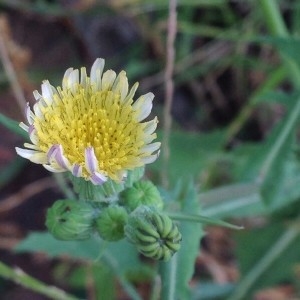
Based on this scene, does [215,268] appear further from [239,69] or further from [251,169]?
[239,69]

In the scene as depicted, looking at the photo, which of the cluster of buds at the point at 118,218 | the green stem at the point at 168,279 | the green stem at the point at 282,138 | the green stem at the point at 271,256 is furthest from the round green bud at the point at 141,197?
the green stem at the point at 271,256

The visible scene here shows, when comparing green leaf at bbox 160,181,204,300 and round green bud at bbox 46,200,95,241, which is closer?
round green bud at bbox 46,200,95,241

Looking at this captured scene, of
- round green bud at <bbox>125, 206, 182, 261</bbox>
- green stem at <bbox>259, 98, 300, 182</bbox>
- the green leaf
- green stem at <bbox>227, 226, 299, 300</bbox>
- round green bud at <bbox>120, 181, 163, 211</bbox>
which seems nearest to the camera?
round green bud at <bbox>125, 206, 182, 261</bbox>

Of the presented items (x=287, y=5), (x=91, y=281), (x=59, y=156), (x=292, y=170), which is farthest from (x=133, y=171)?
(x=287, y=5)

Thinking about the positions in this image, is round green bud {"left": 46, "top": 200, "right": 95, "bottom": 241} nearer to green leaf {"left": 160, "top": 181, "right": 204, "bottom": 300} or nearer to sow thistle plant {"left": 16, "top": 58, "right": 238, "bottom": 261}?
sow thistle plant {"left": 16, "top": 58, "right": 238, "bottom": 261}

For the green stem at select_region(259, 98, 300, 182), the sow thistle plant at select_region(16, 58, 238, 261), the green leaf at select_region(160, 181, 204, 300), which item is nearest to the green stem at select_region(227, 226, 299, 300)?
the green stem at select_region(259, 98, 300, 182)

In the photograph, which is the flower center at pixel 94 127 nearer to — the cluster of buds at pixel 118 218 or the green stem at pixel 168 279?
the cluster of buds at pixel 118 218

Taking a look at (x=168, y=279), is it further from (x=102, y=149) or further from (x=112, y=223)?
(x=102, y=149)

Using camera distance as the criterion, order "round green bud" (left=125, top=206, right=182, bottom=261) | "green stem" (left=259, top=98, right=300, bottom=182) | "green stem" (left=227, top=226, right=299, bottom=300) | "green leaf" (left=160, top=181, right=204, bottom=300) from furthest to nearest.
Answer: "green stem" (left=227, top=226, right=299, bottom=300) < "green stem" (left=259, top=98, right=300, bottom=182) < "green leaf" (left=160, top=181, right=204, bottom=300) < "round green bud" (left=125, top=206, right=182, bottom=261)
